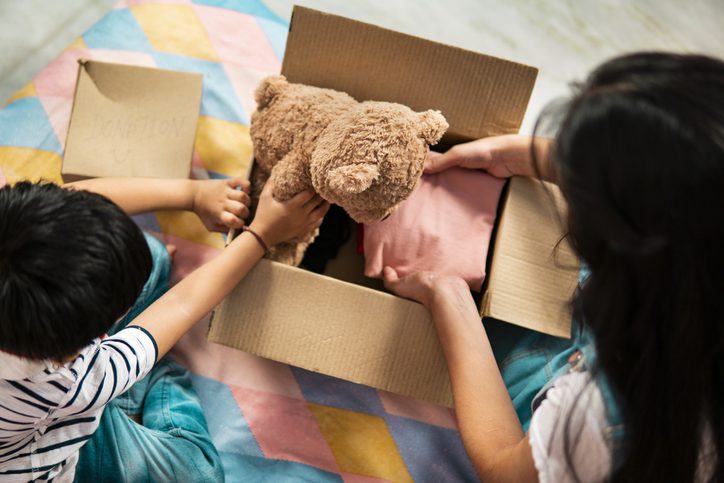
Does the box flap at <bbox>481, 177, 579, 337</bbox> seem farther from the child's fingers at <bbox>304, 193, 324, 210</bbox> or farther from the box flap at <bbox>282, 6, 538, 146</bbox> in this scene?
the child's fingers at <bbox>304, 193, 324, 210</bbox>

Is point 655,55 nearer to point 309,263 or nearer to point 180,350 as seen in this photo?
point 309,263

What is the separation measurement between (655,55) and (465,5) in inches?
28.3

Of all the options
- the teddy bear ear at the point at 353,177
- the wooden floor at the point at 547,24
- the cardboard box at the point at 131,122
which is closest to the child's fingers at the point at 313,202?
the teddy bear ear at the point at 353,177

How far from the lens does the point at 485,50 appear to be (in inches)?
39.6

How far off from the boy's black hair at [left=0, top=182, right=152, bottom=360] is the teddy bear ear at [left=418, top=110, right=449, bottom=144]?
27cm

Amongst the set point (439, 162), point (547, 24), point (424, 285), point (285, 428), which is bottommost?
point (285, 428)

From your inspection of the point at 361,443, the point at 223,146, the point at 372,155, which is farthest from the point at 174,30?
the point at 361,443

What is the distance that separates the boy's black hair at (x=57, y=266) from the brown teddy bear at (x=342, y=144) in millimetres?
178

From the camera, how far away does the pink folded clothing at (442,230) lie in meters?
0.67

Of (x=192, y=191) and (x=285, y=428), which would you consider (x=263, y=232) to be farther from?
(x=285, y=428)

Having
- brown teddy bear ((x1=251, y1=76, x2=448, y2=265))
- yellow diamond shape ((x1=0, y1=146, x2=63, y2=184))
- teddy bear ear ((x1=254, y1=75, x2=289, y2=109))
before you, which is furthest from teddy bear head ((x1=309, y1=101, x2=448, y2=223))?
yellow diamond shape ((x1=0, y1=146, x2=63, y2=184))

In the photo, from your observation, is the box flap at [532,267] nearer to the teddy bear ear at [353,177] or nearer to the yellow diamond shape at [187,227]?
the teddy bear ear at [353,177]

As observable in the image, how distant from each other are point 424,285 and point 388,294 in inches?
1.8

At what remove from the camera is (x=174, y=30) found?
35.4 inches
